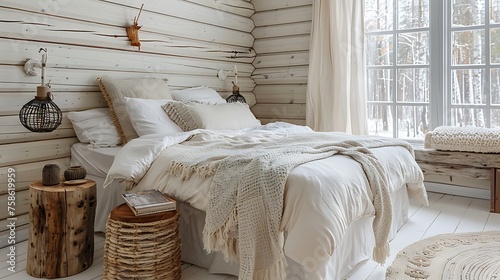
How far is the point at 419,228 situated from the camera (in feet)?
8.93

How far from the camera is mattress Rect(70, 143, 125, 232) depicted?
253cm

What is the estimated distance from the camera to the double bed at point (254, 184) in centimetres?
162

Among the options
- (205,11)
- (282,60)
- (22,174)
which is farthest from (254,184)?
(282,60)

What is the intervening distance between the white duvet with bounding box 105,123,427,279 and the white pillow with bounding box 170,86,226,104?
86 centimetres

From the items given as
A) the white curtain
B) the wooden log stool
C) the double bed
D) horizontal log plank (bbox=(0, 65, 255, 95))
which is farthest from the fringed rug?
horizontal log plank (bbox=(0, 65, 255, 95))

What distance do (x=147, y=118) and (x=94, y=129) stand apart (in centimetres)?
40

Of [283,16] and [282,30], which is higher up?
[283,16]

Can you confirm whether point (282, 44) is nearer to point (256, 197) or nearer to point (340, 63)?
point (340, 63)

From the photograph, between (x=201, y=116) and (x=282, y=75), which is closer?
(x=201, y=116)

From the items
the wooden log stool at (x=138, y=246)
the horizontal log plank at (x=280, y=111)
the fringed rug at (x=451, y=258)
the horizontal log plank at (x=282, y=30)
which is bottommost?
the fringed rug at (x=451, y=258)

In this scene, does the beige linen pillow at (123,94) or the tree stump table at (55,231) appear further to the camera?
the beige linen pillow at (123,94)

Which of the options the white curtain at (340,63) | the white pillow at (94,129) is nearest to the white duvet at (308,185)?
the white pillow at (94,129)

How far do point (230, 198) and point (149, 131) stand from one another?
3.76 ft

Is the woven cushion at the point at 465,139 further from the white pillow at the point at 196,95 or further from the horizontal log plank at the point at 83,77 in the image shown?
the horizontal log plank at the point at 83,77
